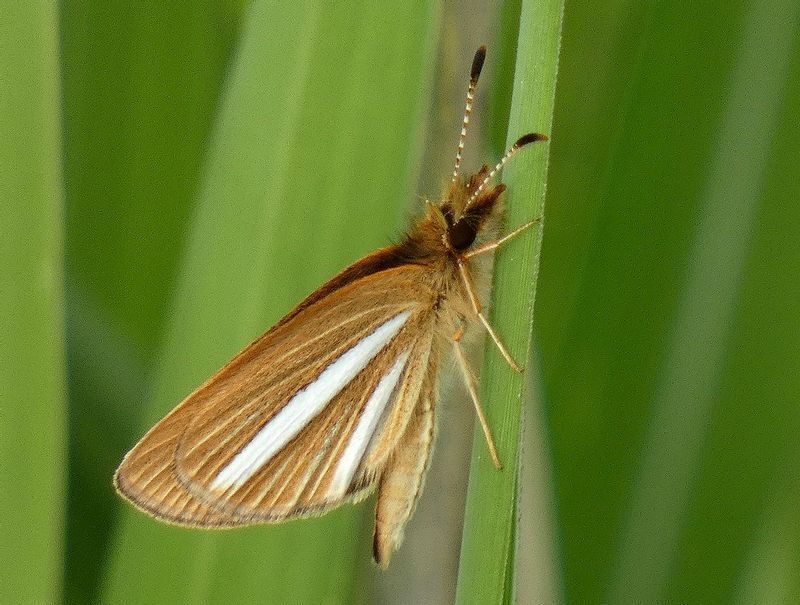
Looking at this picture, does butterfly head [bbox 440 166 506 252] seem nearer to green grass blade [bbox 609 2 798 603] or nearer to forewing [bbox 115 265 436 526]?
forewing [bbox 115 265 436 526]

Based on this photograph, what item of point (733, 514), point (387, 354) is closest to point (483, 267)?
point (387, 354)

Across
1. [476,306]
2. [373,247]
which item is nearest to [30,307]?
[373,247]

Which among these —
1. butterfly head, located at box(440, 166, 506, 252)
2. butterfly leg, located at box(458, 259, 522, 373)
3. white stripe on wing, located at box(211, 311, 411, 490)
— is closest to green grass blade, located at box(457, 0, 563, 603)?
butterfly leg, located at box(458, 259, 522, 373)

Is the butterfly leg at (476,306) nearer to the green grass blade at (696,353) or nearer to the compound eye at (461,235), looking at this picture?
the compound eye at (461,235)

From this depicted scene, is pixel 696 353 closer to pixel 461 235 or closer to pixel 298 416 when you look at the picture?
pixel 461 235

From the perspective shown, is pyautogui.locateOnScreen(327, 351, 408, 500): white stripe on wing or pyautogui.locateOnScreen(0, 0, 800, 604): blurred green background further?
pyautogui.locateOnScreen(327, 351, 408, 500): white stripe on wing

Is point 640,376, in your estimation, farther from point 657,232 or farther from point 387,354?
point 387,354

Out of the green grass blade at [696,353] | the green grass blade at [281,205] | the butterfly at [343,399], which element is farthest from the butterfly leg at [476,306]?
the green grass blade at [696,353]
